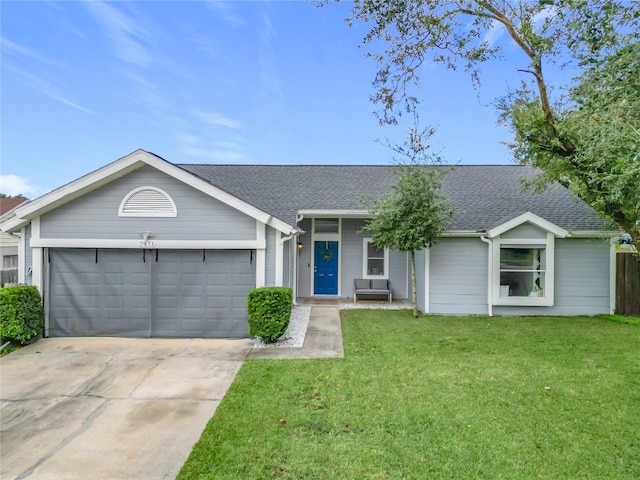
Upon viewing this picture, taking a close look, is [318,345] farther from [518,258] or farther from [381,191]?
[381,191]

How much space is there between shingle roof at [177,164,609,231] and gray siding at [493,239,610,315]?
550 mm

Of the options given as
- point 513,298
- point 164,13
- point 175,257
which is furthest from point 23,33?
point 513,298

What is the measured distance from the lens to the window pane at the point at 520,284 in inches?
372

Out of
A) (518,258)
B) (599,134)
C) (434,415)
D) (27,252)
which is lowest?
(434,415)

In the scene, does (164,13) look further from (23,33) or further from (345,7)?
(345,7)

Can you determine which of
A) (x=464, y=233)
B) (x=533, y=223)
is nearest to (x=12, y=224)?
(x=464, y=233)

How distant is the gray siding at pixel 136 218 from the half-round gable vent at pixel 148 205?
0.34 feet

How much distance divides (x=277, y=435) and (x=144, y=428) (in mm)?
1599

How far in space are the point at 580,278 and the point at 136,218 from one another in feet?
39.0

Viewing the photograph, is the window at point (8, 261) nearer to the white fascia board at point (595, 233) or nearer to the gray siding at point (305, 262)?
the gray siding at point (305, 262)

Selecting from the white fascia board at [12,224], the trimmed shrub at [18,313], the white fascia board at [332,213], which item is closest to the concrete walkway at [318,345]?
the white fascia board at [332,213]

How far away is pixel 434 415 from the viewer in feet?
12.8

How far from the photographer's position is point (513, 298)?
945 cm

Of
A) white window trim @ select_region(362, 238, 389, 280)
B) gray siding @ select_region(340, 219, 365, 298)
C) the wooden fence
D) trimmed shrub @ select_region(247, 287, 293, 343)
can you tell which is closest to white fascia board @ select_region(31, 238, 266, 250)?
trimmed shrub @ select_region(247, 287, 293, 343)
